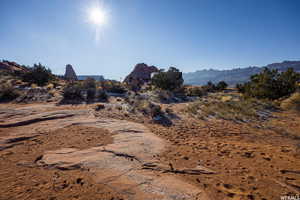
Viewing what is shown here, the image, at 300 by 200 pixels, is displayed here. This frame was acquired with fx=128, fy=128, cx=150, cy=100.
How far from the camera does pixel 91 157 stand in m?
Result: 3.18

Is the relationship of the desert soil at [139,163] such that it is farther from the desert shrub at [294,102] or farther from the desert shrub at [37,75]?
the desert shrub at [37,75]

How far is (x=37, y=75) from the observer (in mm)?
17172

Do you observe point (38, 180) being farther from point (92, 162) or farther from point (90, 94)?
point (90, 94)

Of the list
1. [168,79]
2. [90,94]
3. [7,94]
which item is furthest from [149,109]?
[7,94]

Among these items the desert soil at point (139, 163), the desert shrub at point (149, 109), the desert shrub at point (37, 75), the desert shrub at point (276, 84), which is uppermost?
the desert shrub at point (37, 75)

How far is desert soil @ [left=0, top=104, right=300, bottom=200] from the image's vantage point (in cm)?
223

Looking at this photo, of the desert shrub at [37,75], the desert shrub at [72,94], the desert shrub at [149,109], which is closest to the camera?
the desert shrub at [149,109]

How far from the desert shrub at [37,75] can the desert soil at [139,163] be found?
15098 mm

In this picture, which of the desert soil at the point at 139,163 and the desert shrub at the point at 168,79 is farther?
the desert shrub at the point at 168,79

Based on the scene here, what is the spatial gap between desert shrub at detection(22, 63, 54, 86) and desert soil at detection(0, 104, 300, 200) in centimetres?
1510

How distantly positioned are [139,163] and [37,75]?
21.1 meters

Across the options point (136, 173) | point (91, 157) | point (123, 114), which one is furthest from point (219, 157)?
point (123, 114)

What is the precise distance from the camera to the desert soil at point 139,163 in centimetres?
223

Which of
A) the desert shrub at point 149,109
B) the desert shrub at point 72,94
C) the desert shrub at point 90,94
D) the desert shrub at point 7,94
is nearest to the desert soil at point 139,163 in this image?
the desert shrub at point 149,109
